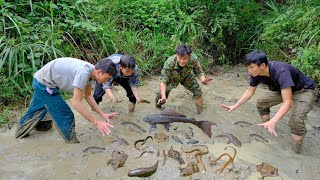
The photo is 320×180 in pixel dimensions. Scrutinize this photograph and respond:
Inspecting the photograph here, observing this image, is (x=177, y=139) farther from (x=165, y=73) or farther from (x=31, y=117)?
(x=31, y=117)

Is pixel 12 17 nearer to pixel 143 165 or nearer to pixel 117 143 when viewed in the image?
pixel 117 143

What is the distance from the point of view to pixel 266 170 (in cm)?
375

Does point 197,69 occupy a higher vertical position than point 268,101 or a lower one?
higher

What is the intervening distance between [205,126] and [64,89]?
2001mm

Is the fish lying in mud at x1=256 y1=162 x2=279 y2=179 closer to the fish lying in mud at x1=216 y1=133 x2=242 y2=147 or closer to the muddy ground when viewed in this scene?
the muddy ground

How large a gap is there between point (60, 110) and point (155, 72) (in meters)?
3.30

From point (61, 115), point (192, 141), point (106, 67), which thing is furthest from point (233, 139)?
point (61, 115)

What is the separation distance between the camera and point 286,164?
3957mm

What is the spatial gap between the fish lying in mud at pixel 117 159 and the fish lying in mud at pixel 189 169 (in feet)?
2.21

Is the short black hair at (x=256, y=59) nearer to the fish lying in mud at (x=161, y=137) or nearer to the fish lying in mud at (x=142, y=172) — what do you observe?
the fish lying in mud at (x=161, y=137)

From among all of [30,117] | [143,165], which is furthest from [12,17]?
[143,165]

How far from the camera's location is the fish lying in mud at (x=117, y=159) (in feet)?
12.4

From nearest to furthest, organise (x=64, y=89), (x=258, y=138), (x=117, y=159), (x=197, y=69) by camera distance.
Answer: (x=117, y=159) → (x=64, y=89) → (x=258, y=138) → (x=197, y=69)

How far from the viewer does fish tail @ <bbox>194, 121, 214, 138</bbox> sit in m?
4.69
